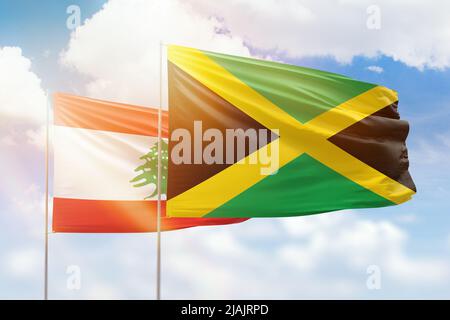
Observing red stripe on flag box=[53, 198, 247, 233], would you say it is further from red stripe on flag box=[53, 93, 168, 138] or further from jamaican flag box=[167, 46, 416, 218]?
jamaican flag box=[167, 46, 416, 218]

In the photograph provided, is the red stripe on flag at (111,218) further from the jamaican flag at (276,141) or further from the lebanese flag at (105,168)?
the jamaican flag at (276,141)

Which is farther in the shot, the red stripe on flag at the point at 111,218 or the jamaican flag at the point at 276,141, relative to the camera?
the red stripe on flag at the point at 111,218

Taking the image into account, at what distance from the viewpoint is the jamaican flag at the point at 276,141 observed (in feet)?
26.1

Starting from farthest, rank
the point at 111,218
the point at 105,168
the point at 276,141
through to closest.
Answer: the point at 111,218 → the point at 105,168 → the point at 276,141

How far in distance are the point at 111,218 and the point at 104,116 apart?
1.83 m

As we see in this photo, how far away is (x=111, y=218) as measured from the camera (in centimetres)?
1111

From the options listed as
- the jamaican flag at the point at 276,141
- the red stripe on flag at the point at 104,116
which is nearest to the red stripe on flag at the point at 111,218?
the red stripe on flag at the point at 104,116

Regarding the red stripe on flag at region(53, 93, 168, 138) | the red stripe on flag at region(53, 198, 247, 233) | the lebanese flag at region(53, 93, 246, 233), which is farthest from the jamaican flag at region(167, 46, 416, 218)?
the red stripe on flag at region(53, 93, 168, 138)

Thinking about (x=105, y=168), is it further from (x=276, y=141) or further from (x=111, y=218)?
(x=276, y=141)

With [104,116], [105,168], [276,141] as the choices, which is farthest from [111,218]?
[276,141]

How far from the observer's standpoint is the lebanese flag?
1077cm

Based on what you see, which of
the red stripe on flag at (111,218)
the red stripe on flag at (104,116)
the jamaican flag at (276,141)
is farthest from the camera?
the red stripe on flag at (104,116)

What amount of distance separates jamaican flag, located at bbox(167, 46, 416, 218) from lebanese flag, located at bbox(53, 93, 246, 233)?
247 cm

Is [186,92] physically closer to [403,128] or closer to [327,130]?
[327,130]
